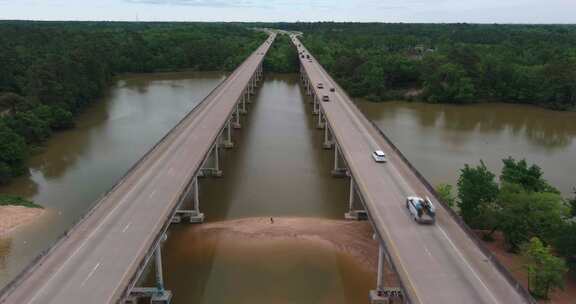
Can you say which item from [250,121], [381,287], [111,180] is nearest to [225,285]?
[381,287]

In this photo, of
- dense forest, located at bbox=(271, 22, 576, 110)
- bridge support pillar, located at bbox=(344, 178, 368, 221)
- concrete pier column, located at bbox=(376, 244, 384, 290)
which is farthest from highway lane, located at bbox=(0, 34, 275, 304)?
dense forest, located at bbox=(271, 22, 576, 110)

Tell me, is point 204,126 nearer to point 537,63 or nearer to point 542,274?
point 542,274

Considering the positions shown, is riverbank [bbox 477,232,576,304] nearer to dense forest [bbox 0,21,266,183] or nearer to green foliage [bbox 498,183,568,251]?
green foliage [bbox 498,183,568,251]

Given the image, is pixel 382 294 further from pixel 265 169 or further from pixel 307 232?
pixel 265 169

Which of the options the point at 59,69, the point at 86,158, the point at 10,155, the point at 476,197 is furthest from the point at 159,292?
the point at 59,69

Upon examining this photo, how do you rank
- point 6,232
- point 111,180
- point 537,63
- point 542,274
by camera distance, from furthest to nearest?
point 537,63
point 111,180
point 6,232
point 542,274
